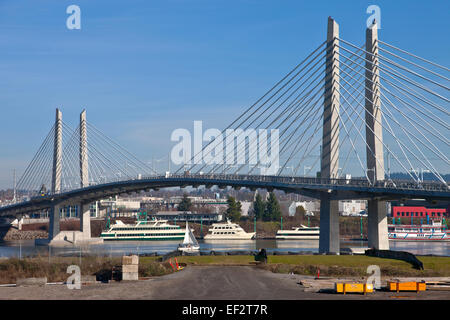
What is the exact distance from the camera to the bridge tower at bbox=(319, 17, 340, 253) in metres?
60.2

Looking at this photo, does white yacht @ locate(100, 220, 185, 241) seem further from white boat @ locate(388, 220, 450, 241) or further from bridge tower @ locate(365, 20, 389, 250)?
bridge tower @ locate(365, 20, 389, 250)

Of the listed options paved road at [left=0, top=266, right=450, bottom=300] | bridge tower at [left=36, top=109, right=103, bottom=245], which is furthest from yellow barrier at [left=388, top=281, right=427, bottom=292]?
bridge tower at [left=36, top=109, right=103, bottom=245]

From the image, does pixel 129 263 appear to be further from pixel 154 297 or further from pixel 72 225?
pixel 72 225

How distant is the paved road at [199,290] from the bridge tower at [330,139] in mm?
24918

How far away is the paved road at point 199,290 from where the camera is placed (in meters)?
29.4

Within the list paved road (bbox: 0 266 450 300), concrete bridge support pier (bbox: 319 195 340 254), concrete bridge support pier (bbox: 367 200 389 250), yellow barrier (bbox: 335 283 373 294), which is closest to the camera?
paved road (bbox: 0 266 450 300)

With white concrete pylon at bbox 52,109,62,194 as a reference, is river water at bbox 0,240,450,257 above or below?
below

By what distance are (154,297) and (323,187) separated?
34.9m

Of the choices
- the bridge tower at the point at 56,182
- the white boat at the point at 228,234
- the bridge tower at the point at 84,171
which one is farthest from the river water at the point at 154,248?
the bridge tower at the point at 84,171

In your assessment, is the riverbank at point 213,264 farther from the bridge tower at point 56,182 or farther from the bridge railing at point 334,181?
the bridge tower at point 56,182

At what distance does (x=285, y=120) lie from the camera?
222 ft

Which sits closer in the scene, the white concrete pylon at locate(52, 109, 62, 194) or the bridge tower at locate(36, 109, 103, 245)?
the bridge tower at locate(36, 109, 103, 245)

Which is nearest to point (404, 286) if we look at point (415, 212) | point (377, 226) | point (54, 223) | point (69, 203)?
point (377, 226)

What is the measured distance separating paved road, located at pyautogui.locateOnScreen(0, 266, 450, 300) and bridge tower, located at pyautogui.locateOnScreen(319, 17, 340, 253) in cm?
2492
